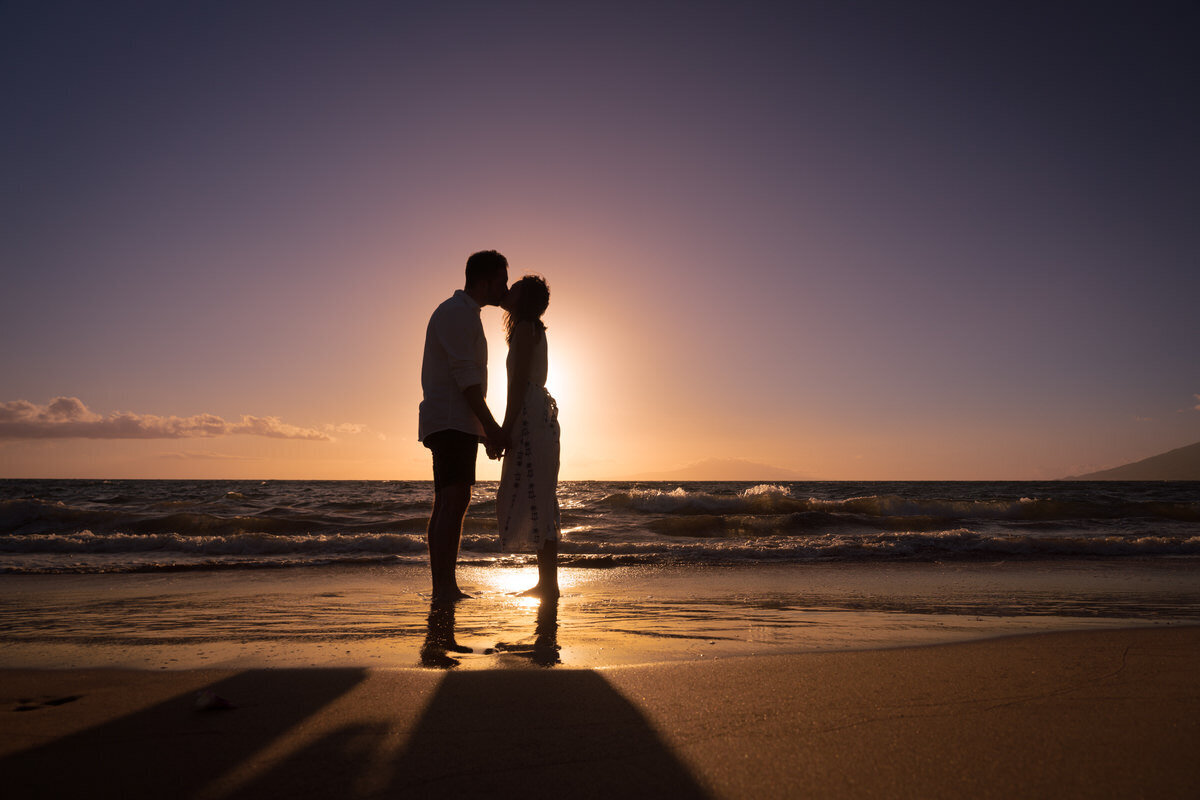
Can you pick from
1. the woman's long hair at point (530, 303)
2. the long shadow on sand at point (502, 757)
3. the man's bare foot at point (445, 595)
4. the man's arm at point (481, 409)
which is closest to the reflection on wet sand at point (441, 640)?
the man's bare foot at point (445, 595)

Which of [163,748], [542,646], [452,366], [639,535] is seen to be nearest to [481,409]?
[452,366]

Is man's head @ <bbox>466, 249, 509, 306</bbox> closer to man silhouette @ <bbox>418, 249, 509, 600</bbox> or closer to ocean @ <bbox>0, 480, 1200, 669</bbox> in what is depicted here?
man silhouette @ <bbox>418, 249, 509, 600</bbox>

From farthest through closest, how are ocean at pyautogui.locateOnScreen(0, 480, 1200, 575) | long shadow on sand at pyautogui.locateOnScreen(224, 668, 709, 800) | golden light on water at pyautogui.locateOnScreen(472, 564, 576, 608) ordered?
ocean at pyautogui.locateOnScreen(0, 480, 1200, 575)
golden light on water at pyautogui.locateOnScreen(472, 564, 576, 608)
long shadow on sand at pyautogui.locateOnScreen(224, 668, 709, 800)

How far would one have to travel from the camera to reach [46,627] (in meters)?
3.33

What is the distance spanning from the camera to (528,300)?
12.3 ft

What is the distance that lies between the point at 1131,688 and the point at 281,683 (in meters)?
2.68

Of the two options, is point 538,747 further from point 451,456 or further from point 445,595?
point 445,595

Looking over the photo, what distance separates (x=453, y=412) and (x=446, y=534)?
712mm

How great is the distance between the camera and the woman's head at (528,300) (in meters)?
3.75

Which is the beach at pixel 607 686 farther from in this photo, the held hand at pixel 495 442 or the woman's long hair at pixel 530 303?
the woman's long hair at pixel 530 303

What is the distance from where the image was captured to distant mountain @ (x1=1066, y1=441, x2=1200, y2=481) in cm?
13362

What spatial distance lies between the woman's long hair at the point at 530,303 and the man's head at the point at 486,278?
14cm

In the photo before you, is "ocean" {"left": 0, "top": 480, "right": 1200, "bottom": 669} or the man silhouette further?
the man silhouette

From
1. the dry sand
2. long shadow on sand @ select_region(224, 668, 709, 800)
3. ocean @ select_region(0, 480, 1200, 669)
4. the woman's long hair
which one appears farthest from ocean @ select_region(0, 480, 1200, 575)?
long shadow on sand @ select_region(224, 668, 709, 800)
